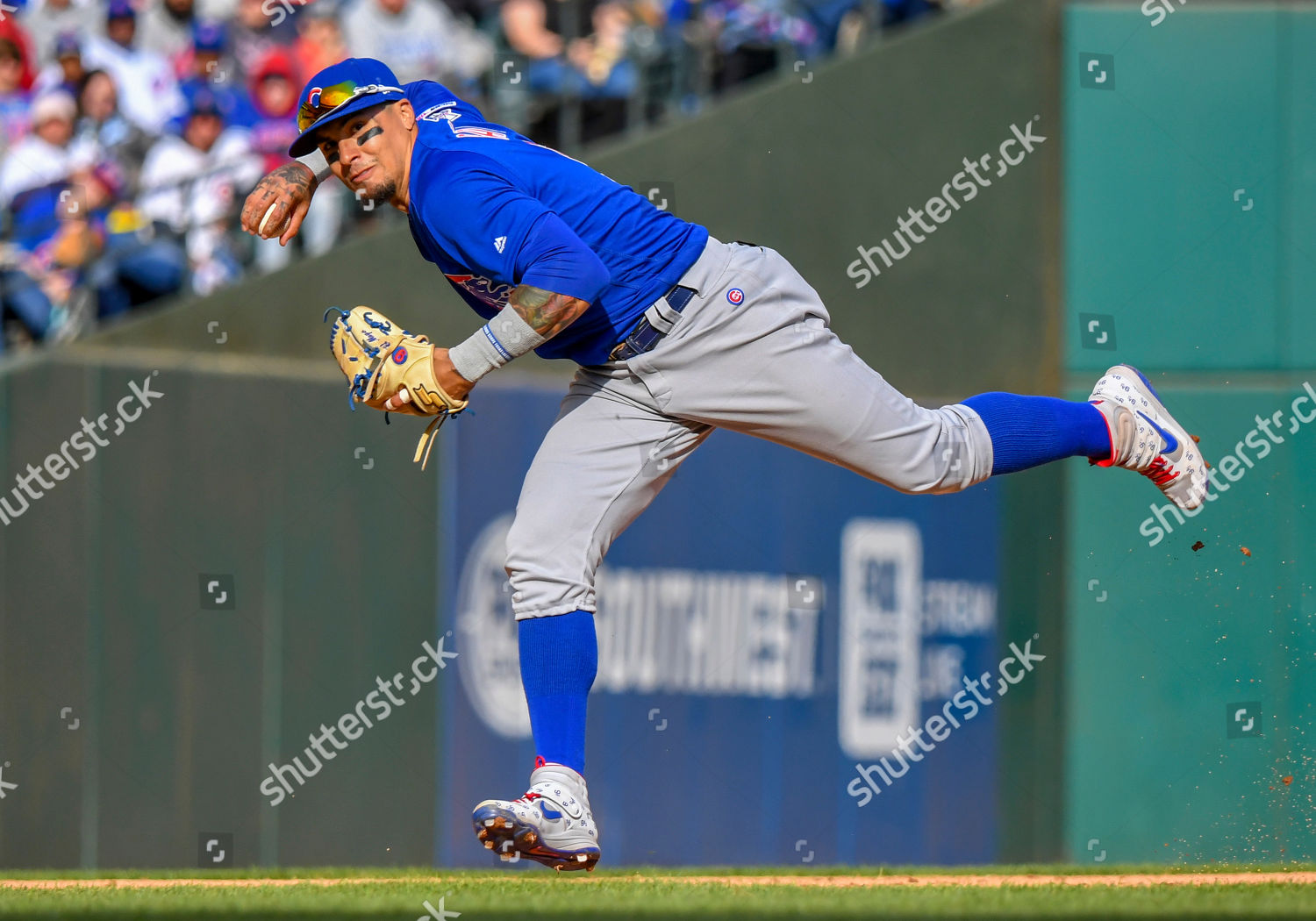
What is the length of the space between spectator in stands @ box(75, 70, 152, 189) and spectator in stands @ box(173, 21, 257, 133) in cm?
32

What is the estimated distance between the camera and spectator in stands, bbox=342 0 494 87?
8.59 metres

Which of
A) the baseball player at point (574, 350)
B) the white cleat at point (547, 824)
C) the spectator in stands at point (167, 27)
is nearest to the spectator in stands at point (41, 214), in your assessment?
the spectator in stands at point (167, 27)

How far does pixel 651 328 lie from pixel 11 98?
497cm

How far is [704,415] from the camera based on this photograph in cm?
424

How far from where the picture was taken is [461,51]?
8.84m

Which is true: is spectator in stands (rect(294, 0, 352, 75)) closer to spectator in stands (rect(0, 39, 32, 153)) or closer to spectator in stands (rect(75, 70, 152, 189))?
spectator in stands (rect(75, 70, 152, 189))

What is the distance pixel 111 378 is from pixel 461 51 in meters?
2.82

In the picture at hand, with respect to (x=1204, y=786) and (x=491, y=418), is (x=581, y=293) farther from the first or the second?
(x=1204, y=786)

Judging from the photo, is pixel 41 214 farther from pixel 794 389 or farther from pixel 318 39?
pixel 794 389

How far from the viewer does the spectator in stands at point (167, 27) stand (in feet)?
27.2

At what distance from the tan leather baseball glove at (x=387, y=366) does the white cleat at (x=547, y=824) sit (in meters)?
0.82

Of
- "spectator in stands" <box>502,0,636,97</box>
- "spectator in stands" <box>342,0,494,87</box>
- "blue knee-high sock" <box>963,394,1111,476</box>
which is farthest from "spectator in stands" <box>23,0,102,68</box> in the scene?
"blue knee-high sock" <box>963,394,1111,476</box>

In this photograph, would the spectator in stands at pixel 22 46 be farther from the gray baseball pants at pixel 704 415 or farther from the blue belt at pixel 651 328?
the blue belt at pixel 651 328

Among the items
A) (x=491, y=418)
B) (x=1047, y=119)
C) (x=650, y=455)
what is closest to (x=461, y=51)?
(x=491, y=418)
